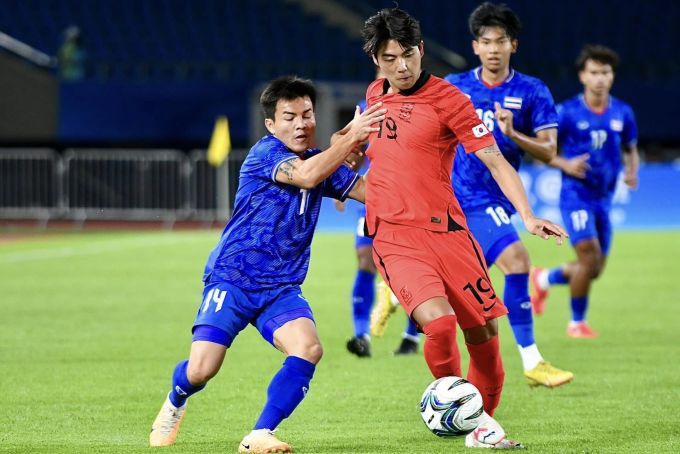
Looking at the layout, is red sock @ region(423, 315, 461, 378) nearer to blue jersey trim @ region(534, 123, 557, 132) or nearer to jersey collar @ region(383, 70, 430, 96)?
jersey collar @ region(383, 70, 430, 96)

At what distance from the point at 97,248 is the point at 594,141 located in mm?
12004

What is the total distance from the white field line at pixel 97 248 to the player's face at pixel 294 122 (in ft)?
43.3

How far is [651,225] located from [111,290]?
1274 cm

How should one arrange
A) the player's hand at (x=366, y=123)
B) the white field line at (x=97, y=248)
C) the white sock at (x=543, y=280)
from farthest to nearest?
the white field line at (x=97, y=248)
the white sock at (x=543, y=280)
the player's hand at (x=366, y=123)

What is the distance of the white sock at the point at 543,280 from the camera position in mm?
12664

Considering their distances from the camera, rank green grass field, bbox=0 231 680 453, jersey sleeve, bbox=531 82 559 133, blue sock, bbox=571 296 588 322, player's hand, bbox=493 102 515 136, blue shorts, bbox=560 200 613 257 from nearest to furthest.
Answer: green grass field, bbox=0 231 680 453 → player's hand, bbox=493 102 515 136 → jersey sleeve, bbox=531 82 559 133 → blue shorts, bbox=560 200 613 257 → blue sock, bbox=571 296 588 322

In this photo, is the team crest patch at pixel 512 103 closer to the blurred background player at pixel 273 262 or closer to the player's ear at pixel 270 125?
the blurred background player at pixel 273 262

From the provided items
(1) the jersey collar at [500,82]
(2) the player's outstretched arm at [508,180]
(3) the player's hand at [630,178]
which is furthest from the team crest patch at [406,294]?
(3) the player's hand at [630,178]

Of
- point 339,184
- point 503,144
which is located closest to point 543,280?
point 503,144

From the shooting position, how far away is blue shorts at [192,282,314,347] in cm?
625

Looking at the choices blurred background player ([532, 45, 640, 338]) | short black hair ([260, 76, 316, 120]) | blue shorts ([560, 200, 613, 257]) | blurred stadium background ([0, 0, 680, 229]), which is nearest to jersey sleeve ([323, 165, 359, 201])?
short black hair ([260, 76, 316, 120])

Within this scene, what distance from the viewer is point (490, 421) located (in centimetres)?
A: 611

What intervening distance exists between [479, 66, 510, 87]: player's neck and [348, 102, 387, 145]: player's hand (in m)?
2.66

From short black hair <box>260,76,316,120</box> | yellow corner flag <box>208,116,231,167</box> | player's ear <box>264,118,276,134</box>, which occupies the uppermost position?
short black hair <box>260,76,316,120</box>
